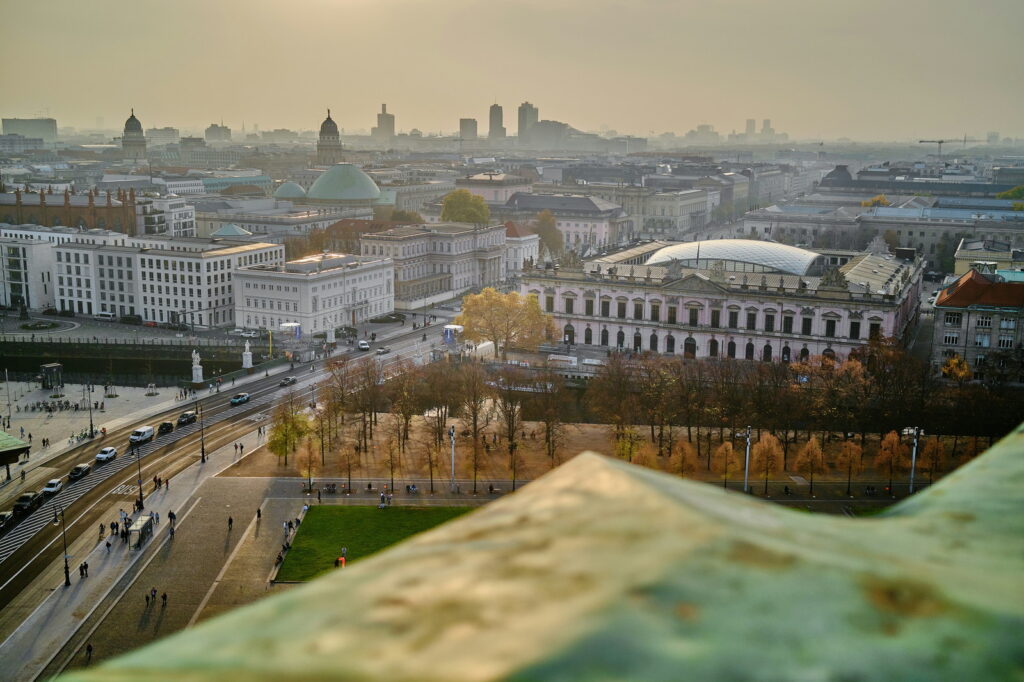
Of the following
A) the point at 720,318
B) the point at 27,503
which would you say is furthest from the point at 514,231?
the point at 27,503

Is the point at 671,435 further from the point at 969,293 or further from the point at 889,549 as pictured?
the point at 889,549

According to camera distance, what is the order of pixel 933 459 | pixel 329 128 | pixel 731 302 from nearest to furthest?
pixel 933 459, pixel 731 302, pixel 329 128

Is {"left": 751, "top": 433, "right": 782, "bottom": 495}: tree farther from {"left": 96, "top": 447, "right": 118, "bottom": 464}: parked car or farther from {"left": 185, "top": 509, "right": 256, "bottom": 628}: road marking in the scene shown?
{"left": 96, "top": 447, "right": 118, "bottom": 464}: parked car

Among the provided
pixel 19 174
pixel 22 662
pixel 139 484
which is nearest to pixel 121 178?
pixel 19 174

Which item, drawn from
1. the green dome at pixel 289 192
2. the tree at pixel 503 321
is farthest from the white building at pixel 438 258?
the green dome at pixel 289 192

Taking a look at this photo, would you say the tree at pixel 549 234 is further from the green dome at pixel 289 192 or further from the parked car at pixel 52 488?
the parked car at pixel 52 488

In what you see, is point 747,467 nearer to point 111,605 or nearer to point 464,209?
point 111,605
